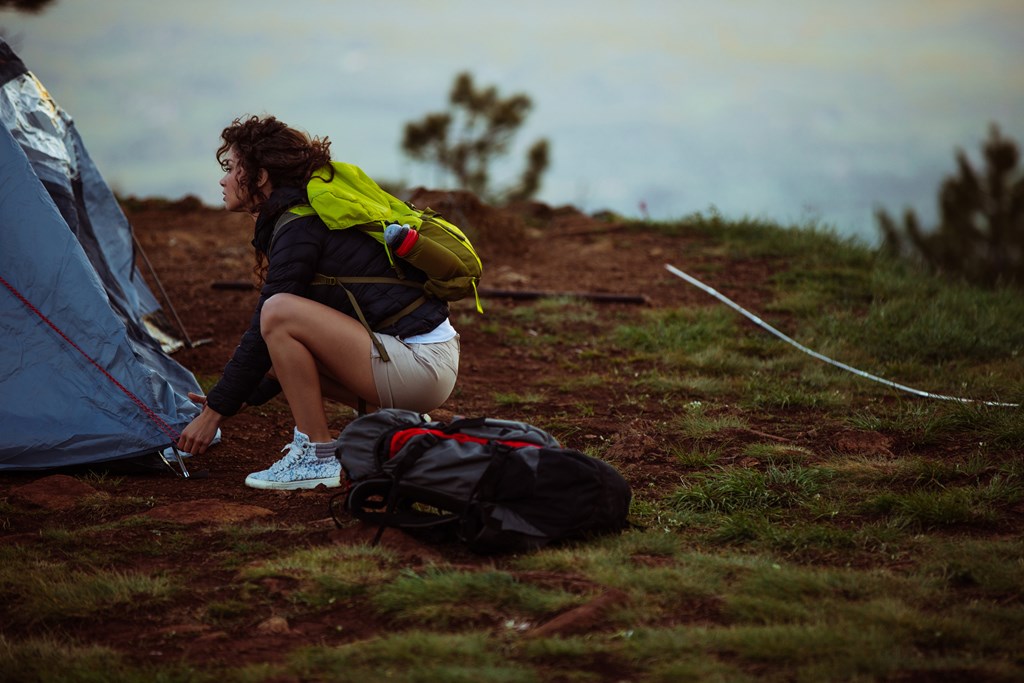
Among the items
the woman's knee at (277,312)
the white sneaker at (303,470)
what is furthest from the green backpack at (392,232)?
the white sneaker at (303,470)

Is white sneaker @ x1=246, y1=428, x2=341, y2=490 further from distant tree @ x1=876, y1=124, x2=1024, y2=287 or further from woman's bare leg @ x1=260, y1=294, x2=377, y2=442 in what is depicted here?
distant tree @ x1=876, y1=124, x2=1024, y2=287

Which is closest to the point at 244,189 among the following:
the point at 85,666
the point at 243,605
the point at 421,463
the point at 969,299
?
the point at 421,463

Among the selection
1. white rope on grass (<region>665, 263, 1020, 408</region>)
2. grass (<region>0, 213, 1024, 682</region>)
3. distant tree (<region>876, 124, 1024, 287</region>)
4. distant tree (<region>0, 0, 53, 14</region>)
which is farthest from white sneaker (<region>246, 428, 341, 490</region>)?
distant tree (<region>876, 124, 1024, 287</region>)

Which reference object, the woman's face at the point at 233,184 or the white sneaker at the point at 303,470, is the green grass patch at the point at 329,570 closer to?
the white sneaker at the point at 303,470

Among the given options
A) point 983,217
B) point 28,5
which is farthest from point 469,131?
point 983,217

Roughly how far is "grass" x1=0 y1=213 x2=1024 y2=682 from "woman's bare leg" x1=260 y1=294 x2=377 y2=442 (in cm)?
55

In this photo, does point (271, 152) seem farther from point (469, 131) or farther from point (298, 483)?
point (469, 131)

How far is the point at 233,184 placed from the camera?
4.01 m

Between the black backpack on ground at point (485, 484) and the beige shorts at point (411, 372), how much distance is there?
0.49m

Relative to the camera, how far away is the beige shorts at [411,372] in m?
3.97

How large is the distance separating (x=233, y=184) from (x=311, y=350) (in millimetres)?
716

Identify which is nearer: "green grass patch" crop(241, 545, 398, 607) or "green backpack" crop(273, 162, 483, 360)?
"green grass patch" crop(241, 545, 398, 607)

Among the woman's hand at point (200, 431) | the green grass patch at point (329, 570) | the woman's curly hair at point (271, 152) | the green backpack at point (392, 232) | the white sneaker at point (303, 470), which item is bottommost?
the green grass patch at point (329, 570)

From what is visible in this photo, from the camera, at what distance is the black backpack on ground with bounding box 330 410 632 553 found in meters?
3.31
